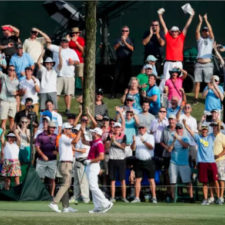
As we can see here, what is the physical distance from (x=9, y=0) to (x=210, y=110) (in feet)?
30.5

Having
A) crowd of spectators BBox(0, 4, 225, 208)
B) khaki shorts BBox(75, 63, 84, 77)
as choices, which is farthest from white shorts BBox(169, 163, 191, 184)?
khaki shorts BBox(75, 63, 84, 77)

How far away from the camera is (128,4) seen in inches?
1200

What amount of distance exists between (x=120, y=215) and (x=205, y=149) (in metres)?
4.12

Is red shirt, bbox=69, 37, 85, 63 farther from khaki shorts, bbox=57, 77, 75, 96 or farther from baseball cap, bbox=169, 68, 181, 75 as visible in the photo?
baseball cap, bbox=169, 68, 181, 75

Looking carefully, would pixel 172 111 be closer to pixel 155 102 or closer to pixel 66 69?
pixel 155 102

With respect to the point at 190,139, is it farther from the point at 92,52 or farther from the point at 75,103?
the point at 75,103

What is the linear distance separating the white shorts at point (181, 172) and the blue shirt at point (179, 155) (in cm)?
9

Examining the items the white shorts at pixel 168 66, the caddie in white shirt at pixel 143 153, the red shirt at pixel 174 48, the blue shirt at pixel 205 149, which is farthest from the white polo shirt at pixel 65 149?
the red shirt at pixel 174 48

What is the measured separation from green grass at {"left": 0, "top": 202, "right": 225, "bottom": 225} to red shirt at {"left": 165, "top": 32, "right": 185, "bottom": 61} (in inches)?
237

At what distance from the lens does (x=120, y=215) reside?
58.4 feet

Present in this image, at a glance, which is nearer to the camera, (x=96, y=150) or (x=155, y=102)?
(x=96, y=150)

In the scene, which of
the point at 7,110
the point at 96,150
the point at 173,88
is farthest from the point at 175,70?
the point at 96,150

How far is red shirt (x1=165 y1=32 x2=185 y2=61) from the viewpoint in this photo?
25.3 meters

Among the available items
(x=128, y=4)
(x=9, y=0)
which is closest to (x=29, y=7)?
(x=9, y=0)
